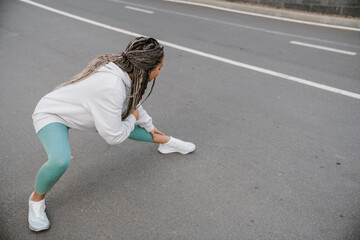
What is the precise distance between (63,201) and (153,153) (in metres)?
1.11

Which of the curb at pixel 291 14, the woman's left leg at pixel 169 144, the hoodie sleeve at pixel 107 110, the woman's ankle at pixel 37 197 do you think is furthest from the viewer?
the curb at pixel 291 14

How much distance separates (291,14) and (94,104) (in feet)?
30.6

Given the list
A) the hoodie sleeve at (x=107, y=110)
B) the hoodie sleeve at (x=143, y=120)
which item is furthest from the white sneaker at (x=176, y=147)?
the hoodie sleeve at (x=107, y=110)

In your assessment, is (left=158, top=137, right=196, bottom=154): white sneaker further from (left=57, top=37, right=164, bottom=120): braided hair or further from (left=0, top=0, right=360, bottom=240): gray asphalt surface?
(left=57, top=37, right=164, bottom=120): braided hair

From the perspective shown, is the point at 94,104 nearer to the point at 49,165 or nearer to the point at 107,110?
the point at 107,110

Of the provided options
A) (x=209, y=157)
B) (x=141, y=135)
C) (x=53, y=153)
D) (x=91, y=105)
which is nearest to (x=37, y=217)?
(x=53, y=153)

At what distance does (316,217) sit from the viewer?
3.04 m

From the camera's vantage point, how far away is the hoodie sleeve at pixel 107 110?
8.77ft

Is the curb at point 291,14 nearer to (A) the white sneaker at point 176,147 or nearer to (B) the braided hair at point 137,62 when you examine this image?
(A) the white sneaker at point 176,147

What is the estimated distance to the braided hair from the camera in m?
2.82

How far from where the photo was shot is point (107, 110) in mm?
2699

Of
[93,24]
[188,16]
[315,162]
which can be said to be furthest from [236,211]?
[188,16]

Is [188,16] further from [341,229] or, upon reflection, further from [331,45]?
[341,229]

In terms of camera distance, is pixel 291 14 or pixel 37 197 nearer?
pixel 37 197
